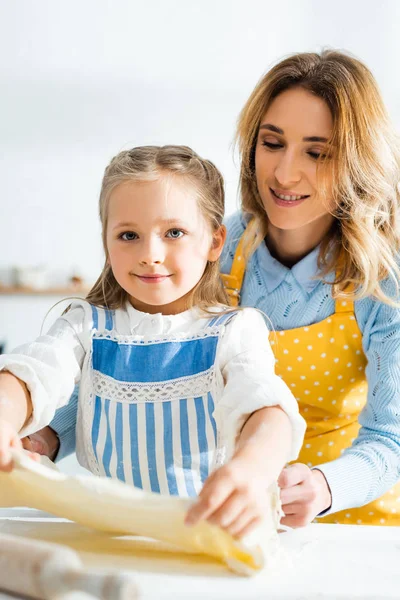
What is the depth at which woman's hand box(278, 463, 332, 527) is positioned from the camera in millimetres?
928

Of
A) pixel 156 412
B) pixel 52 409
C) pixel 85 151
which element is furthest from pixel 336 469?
pixel 85 151

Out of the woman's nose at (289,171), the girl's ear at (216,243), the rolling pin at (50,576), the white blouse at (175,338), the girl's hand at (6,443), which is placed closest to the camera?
the rolling pin at (50,576)

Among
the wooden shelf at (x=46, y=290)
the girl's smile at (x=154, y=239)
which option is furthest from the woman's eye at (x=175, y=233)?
the wooden shelf at (x=46, y=290)

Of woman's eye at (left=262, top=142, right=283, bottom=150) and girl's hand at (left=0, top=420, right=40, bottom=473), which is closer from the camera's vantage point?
girl's hand at (left=0, top=420, right=40, bottom=473)

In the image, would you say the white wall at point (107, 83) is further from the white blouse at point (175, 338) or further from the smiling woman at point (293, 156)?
the white blouse at point (175, 338)

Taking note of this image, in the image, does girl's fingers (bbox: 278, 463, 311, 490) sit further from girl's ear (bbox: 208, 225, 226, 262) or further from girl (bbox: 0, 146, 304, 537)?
girl's ear (bbox: 208, 225, 226, 262)

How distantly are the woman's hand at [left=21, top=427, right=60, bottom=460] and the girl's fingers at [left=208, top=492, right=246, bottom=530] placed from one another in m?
0.54

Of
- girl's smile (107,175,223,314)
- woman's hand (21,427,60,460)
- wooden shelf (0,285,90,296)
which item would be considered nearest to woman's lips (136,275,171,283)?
girl's smile (107,175,223,314)

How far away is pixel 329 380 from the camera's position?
126 centimetres

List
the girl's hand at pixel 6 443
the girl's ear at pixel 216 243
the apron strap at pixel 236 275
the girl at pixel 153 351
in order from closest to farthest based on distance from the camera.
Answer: the girl's hand at pixel 6 443 < the girl at pixel 153 351 < the girl's ear at pixel 216 243 < the apron strap at pixel 236 275

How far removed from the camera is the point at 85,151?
3.58 meters

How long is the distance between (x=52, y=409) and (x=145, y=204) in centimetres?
27

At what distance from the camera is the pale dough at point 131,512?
1.96 ft

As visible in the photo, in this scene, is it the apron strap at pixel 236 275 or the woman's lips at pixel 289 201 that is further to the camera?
the apron strap at pixel 236 275
